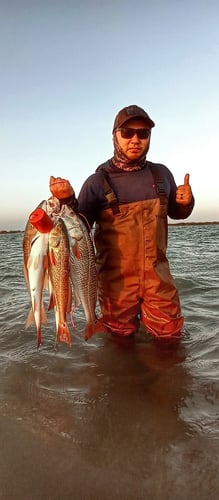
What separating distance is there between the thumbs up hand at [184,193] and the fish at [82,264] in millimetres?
1164

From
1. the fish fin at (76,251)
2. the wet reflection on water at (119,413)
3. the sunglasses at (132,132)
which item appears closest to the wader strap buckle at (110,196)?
the sunglasses at (132,132)

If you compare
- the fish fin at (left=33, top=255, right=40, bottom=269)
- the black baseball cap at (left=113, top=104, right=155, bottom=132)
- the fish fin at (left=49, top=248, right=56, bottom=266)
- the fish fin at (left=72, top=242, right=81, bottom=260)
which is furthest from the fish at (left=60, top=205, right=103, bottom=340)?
the black baseball cap at (left=113, top=104, right=155, bottom=132)

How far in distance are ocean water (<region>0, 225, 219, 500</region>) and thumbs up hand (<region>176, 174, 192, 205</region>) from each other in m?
1.58

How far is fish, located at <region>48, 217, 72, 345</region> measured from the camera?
343 cm

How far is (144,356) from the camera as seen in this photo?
4422 millimetres

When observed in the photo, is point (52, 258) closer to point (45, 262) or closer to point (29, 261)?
point (45, 262)

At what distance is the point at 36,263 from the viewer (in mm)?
3463

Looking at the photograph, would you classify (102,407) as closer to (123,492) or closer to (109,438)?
(109,438)

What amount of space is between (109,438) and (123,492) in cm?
54

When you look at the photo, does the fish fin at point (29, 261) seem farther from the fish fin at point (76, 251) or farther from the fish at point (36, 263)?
the fish fin at point (76, 251)

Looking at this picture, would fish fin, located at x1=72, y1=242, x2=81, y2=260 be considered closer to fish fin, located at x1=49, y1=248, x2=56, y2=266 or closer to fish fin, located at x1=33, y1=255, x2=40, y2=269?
fish fin, located at x1=49, y1=248, x2=56, y2=266

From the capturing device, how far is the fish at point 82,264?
11.7ft

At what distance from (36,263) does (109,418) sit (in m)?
1.31

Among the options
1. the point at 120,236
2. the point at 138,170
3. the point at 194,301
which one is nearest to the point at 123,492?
the point at 120,236
